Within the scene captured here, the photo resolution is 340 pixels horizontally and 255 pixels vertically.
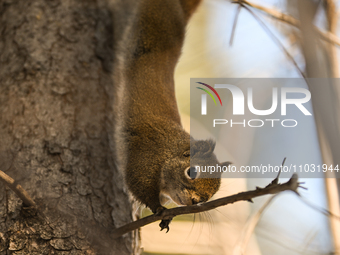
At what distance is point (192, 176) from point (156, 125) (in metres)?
0.48

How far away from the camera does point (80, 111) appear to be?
1566 millimetres

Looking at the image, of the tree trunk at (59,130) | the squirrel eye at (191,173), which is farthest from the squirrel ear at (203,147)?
the tree trunk at (59,130)

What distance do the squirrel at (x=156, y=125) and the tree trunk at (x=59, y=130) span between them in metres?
0.15

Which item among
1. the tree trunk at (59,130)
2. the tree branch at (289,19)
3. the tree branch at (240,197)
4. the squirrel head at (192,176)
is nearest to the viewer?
the tree branch at (240,197)

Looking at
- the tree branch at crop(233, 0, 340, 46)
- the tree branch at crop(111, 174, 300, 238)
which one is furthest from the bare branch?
the tree branch at crop(233, 0, 340, 46)

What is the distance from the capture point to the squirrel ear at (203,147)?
5.17 ft

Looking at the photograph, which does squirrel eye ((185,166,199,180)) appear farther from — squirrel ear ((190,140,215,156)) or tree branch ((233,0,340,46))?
tree branch ((233,0,340,46))

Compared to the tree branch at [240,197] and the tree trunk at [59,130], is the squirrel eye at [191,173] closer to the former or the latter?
the tree trunk at [59,130]

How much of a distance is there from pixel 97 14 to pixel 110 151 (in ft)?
3.11

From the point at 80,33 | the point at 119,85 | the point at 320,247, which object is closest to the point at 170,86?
the point at 119,85

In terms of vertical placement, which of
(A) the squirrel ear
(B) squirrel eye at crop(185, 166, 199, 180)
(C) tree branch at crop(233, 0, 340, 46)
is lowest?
(B) squirrel eye at crop(185, 166, 199, 180)

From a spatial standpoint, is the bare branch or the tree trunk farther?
the tree trunk

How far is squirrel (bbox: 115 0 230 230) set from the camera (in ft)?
5.17

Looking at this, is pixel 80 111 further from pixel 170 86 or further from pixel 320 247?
pixel 320 247
